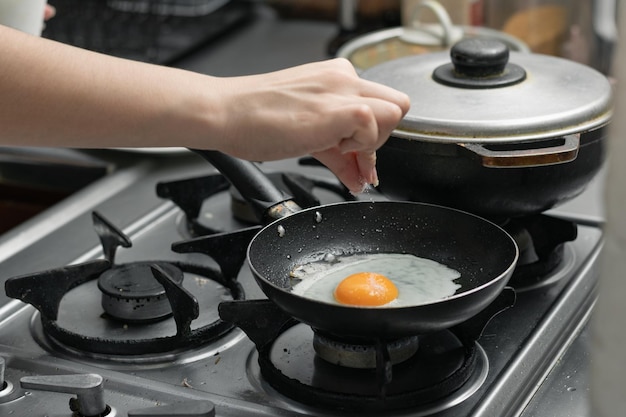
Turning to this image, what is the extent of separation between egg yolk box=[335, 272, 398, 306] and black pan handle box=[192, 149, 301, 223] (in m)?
0.14

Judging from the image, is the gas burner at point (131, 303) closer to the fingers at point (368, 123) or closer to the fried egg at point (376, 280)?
the fried egg at point (376, 280)

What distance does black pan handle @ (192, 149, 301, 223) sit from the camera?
104cm

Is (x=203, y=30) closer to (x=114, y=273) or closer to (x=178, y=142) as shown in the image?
(x=114, y=273)

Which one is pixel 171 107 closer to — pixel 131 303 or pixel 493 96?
pixel 131 303

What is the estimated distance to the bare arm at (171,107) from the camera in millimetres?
799

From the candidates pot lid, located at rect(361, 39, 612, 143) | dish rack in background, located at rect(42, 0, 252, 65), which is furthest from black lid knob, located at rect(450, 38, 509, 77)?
dish rack in background, located at rect(42, 0, 252, 65)

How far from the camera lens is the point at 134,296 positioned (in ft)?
3.28

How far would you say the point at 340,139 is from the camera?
2.72ft

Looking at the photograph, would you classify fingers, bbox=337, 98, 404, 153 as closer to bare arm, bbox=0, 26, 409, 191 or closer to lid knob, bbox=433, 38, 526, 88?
bare arm, bbox=0, 26, 409, 191

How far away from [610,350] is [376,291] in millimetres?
316

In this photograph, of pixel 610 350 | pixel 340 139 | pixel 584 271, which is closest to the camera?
pixel 610 350

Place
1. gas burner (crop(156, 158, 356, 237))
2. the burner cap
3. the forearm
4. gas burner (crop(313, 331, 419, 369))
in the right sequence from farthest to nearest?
gas burner (crop(156, 158, 356, 237)), the burner cap, gas burner (crop(313, 331, 419, 369)), the forearm

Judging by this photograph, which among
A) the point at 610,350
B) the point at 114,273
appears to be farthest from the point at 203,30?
the point at 610,350

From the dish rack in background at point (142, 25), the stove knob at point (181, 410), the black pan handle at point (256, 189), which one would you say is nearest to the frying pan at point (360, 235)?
the black pan handle at point (256, 189)
